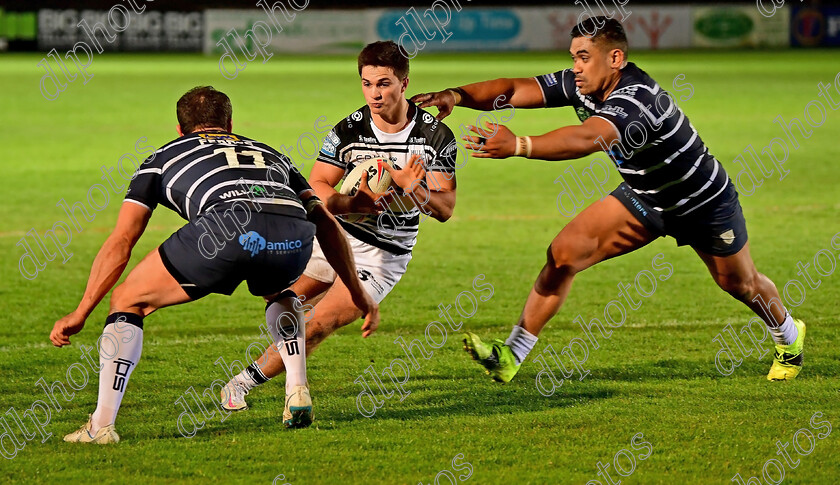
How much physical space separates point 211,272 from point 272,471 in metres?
0.88

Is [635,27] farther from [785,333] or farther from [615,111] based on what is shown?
[615,111]

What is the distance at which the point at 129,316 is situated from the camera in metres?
4.91

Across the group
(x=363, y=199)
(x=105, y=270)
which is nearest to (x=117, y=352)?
(x=105, y=270)

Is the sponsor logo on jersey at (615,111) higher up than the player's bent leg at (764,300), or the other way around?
the sponsor logo on jersey at (615,111)

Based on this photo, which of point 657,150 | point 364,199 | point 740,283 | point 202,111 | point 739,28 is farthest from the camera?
point 739,28

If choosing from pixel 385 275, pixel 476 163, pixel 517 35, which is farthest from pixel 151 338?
pixel 517 35

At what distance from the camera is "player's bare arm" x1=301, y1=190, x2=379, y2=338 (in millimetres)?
5285

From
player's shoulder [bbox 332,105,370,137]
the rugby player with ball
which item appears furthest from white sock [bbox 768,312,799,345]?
player's shoulder [bbox 332,105,370,137]

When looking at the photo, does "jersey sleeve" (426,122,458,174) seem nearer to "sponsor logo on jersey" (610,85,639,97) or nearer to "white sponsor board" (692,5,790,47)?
"sponsor logo on jersey" (610,85,639,97)

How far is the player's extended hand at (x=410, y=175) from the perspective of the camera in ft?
18.4

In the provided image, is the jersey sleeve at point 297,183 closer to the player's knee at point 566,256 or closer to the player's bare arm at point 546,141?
A: the player's bare arm at point 546,141

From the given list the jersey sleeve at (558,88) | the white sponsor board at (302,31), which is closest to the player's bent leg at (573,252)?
the jersey sleeve at (558,88)

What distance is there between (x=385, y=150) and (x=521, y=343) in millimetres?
1297

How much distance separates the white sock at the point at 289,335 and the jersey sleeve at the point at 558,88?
206 cm
